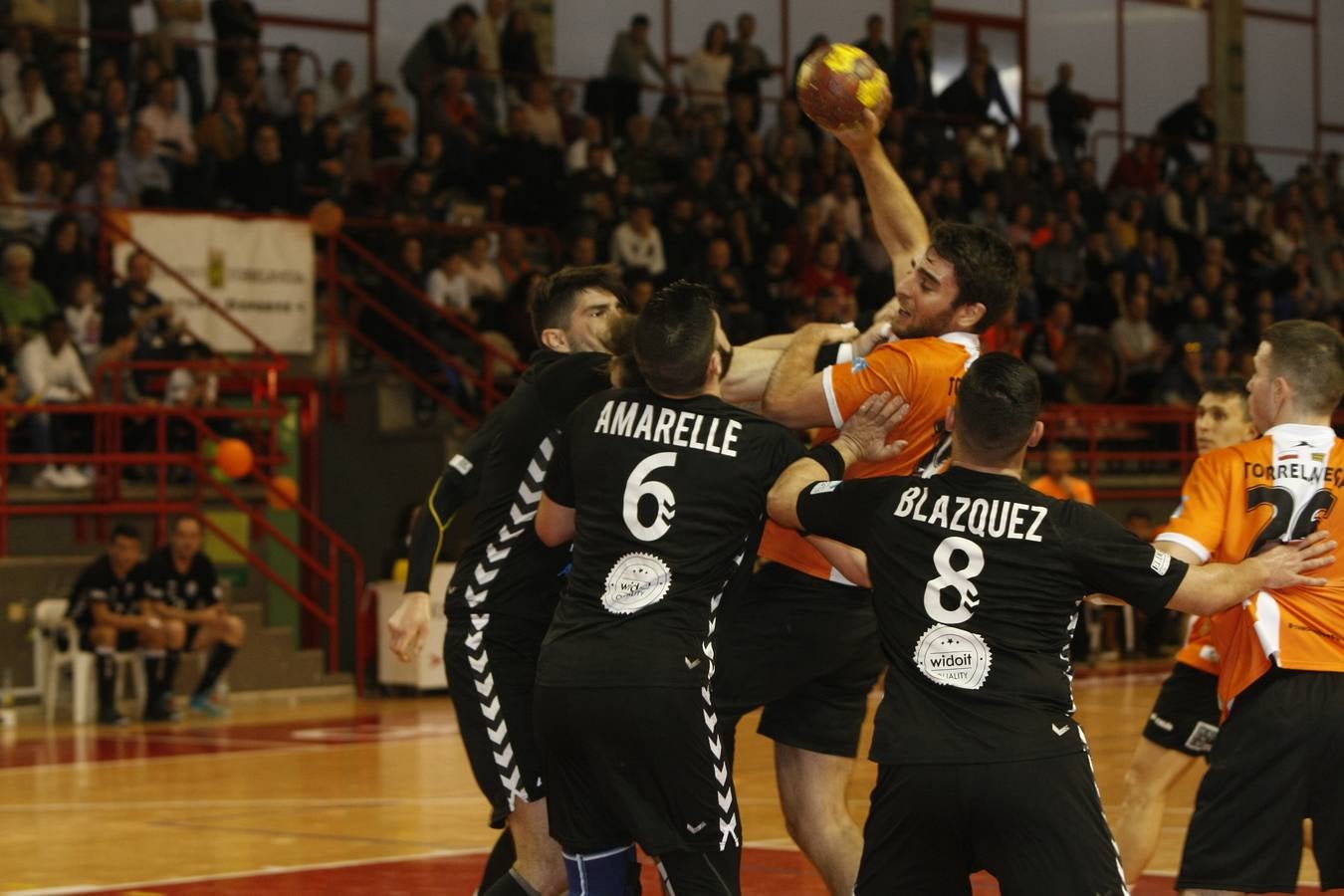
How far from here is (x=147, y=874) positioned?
8.22 meters

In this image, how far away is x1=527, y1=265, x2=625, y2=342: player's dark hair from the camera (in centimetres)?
612

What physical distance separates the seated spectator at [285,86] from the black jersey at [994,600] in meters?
15.3

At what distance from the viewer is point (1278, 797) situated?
5.53 meters

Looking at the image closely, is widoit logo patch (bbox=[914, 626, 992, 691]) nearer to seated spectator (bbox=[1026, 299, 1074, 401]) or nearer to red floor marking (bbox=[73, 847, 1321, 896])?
red floor marking (bbox=[73, 847, 1321, 896])

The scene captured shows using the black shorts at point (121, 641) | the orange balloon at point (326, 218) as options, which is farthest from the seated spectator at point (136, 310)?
the black shorts at point (121, 641)

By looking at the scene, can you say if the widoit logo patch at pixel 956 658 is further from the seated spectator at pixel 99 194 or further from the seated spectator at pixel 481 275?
the seated spectator at pixel 481 275

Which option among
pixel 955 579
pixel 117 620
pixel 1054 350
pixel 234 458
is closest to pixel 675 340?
pixel 955 579

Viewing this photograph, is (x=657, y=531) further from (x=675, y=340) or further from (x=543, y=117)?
(x=543, y=117)

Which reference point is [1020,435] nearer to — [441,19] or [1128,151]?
[441,19]

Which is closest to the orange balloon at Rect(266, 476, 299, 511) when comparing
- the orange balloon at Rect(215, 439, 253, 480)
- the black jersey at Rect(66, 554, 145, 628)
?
the orange balloon at Rect(215, 439, 253, 480)

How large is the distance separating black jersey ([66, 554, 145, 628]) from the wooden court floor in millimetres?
868

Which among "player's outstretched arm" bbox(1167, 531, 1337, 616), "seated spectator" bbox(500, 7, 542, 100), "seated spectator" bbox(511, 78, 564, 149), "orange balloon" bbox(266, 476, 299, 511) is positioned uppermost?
"seated spectator" bbox(500, 7, 542, 100)

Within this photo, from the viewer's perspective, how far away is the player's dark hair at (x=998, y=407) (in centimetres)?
471

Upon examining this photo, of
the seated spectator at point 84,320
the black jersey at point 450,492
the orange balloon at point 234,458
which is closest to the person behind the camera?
the black jersey at point 450,492
